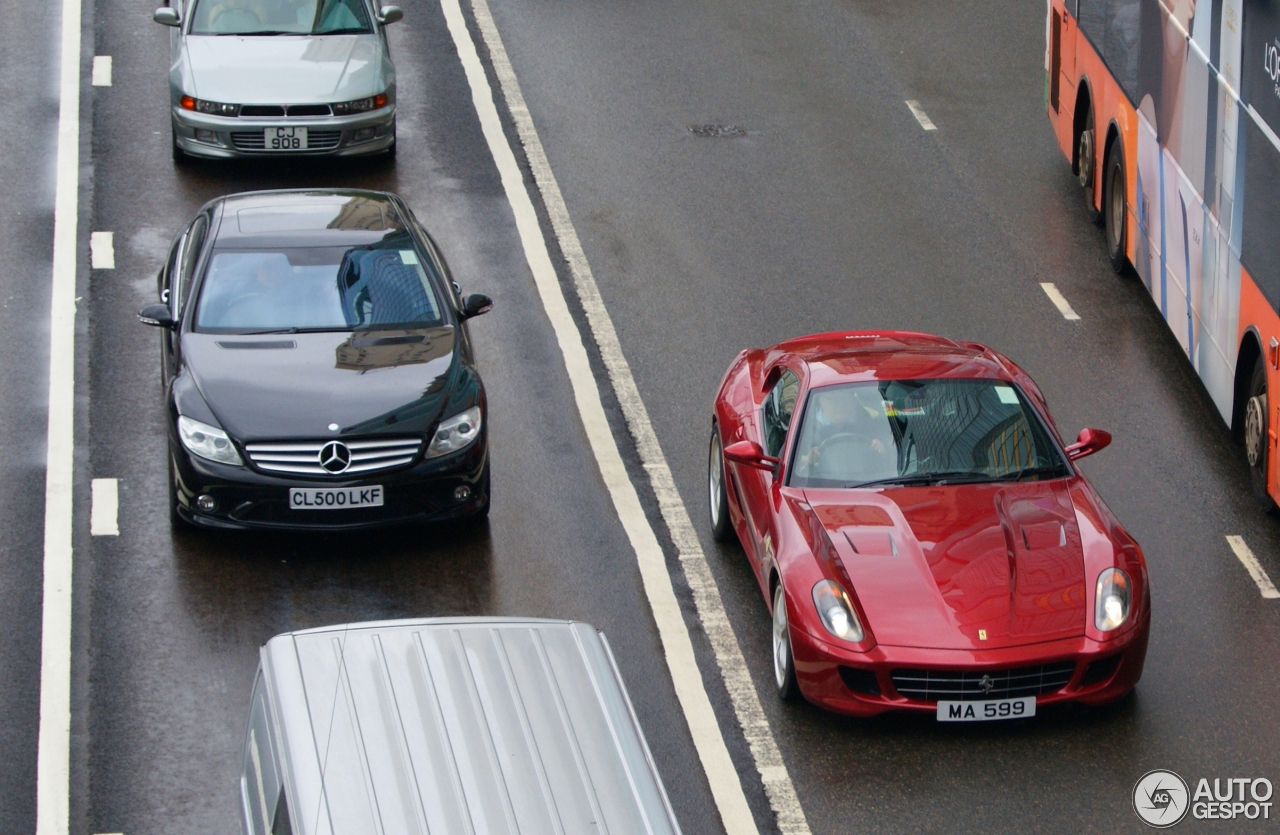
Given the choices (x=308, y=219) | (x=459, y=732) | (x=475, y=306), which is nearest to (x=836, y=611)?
(x=459, y=732)

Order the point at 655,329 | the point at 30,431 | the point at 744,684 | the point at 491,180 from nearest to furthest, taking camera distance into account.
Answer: the point at 744,684 → the point at 30,431 → the point at 655,329 → the point at 491,180

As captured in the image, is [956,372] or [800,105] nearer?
[956,372]

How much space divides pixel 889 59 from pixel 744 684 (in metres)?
11.9

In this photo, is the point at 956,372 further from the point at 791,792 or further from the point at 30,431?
the point at 30,431

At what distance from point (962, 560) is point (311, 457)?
12.4ft

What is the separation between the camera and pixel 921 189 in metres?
16.9

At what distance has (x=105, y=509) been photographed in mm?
11445

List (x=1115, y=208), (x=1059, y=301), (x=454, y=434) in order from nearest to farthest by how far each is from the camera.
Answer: (x=454, y=434), (x=1059, y=301), (x=1115, y=208)

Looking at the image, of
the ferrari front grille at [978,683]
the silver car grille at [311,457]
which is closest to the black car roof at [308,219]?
the silver car grille at [311,457]

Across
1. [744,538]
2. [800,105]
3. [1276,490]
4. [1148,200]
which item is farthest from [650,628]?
[800,105]

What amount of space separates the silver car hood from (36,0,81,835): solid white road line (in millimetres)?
1540

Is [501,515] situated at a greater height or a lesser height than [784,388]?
lesser

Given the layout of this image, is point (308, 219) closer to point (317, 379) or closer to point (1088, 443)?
point (317, 379)

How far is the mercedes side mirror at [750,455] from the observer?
32.7 feet
